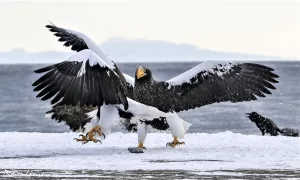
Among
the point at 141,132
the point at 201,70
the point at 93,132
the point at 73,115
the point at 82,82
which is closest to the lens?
the point at 82,82

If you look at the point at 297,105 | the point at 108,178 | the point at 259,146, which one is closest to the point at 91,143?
the point at 259,146

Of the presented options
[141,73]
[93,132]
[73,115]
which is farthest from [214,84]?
[73,115]

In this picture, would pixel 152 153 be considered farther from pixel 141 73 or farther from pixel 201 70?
pixel 201 70

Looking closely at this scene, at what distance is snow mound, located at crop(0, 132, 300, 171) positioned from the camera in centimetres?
1220

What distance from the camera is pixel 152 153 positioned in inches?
539

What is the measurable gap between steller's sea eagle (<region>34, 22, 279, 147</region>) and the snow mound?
2.11 feet

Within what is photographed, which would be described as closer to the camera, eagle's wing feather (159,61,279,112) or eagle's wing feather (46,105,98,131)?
eagle's wing feather (159,61,279,112)

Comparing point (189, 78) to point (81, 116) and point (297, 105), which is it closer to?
point (81, 116)

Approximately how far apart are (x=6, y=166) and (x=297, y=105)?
50742mm

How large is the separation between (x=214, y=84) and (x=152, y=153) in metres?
1.97

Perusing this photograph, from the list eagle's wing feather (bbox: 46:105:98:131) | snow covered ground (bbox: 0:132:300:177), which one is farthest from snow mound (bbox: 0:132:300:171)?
eagle's wing feather (bbox: 46:105:98:131)

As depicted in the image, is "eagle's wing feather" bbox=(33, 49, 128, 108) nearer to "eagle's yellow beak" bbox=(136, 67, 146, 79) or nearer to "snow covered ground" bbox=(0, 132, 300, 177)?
"eagle's yellow beak" bbox=(136, 67, 146, 79)

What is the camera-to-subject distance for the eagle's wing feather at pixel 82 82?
1328 centimetres

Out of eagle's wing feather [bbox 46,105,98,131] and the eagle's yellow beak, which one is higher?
the eagle's yellow beak
